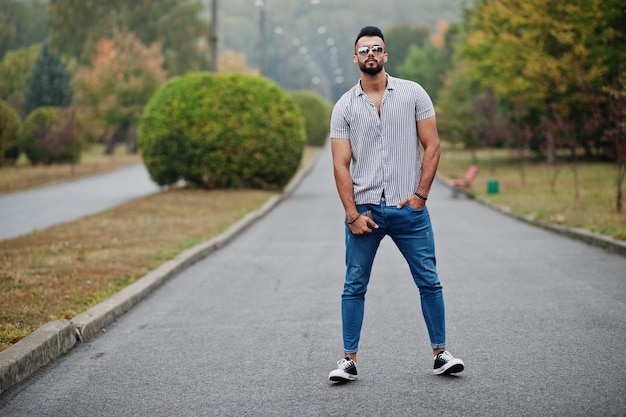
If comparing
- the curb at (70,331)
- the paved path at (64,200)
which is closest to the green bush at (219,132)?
the paved path at (64,200)

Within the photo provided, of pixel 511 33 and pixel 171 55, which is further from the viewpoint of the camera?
pixel 171 55

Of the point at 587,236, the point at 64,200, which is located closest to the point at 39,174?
the point at 64,200

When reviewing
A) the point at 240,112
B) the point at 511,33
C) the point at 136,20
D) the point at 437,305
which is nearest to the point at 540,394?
the point at 437,305

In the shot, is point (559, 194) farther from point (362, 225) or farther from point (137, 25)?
point (137, 25)

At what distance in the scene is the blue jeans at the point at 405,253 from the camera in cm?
523

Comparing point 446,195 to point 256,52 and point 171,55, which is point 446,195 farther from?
point 256,52

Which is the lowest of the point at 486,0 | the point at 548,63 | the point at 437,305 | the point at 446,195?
the point at 446,195

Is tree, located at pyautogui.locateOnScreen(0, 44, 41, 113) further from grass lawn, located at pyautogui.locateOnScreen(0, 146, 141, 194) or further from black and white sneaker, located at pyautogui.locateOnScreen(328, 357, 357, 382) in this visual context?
black and white sneaker, located at pyautogui.locateOnScreen(328, 357, 357, 382)

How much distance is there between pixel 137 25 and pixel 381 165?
232 ft

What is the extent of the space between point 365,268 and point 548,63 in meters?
28.2

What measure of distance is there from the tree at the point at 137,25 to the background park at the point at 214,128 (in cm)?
12

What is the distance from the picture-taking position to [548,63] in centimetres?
3180

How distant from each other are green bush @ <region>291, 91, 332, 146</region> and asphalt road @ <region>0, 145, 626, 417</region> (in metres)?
54.3

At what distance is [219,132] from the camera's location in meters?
25.1
